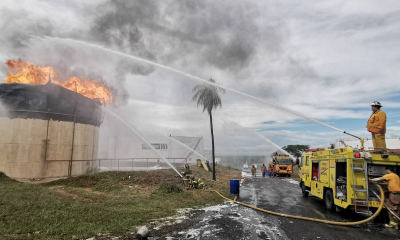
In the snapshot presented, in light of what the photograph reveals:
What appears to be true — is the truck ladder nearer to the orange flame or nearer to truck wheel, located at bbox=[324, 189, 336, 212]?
truck wheel, located at bbox=[324, 189, 336, 212]

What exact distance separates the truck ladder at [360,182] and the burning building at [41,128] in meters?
19.5

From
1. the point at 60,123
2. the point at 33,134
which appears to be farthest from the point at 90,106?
the point at 33,134

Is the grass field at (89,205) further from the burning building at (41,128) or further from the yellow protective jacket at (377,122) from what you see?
the yellow protective jacket at (377,122)

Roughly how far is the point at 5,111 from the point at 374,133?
22.7 m

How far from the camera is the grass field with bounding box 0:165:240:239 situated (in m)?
7.47

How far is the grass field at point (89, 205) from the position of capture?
747cm

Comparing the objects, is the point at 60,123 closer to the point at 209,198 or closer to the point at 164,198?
the point at 164,198

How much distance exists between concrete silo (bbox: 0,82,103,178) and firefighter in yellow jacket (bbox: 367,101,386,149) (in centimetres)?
2030

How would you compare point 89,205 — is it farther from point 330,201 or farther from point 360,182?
point 360,182

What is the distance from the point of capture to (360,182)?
935 cm

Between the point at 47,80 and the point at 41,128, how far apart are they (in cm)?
686

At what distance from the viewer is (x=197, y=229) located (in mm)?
7938

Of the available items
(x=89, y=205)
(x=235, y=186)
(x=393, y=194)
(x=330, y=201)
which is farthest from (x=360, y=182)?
(x=89, y=205)

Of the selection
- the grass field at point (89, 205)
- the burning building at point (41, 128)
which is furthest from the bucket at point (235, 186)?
the burning building at point (41, 128)
